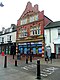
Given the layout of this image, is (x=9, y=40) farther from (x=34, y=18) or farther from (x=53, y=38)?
(x=53, y=38)

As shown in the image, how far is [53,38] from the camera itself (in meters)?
27.0

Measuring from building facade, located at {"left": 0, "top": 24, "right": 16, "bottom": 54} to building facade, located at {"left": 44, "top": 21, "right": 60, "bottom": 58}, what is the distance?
38.8ft

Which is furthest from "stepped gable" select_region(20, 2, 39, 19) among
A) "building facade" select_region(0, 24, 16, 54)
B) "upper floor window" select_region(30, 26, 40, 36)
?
"building facade" select_region(0, 24, 16, 54)

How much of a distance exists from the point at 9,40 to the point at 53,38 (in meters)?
16.0

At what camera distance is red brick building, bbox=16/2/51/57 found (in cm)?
2931

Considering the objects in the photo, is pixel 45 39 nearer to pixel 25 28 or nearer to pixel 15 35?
pixel 25 28

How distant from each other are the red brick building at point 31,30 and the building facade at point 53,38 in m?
1.20

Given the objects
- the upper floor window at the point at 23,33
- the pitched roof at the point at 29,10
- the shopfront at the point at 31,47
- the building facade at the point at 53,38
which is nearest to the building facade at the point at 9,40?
the upper floor window at the point at 23,33

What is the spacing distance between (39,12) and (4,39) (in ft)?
52.8

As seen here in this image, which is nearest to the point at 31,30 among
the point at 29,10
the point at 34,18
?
the point at 34,18

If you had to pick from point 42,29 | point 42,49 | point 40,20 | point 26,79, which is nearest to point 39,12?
point 40,20

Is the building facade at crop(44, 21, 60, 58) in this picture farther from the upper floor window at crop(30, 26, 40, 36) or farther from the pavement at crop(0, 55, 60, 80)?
the pavement at crop(0, 55, 60, 80)

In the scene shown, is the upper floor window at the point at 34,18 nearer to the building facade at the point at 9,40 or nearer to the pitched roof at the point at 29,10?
the pitched roof at the point at 29,10

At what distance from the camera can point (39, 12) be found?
98.6 ft
